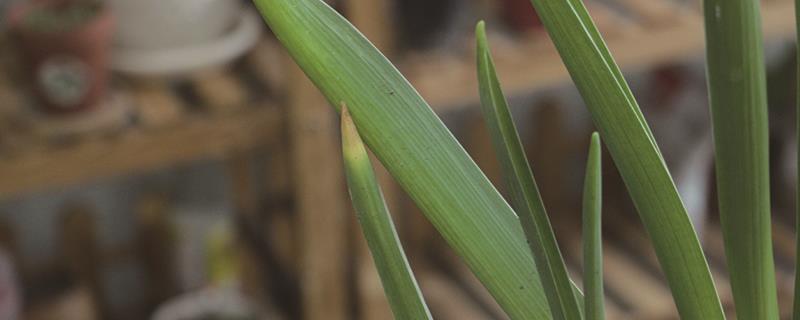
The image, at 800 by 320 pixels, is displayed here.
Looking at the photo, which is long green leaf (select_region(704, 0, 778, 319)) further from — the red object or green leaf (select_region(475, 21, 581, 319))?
the red object

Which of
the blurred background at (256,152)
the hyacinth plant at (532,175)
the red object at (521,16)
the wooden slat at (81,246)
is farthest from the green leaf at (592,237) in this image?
the wooden slat at (81,246)

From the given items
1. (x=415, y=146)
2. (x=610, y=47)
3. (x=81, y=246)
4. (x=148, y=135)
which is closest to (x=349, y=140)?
(x=415, y=146)

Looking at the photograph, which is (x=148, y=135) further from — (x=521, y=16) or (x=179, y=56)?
(x=521, y=16)

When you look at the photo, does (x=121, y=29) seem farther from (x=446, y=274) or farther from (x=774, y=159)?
(x=774, y=159)

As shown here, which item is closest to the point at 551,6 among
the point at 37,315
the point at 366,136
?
the point at 366,136

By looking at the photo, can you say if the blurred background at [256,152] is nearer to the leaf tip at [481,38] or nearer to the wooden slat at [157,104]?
the wooden slat at [157,104]

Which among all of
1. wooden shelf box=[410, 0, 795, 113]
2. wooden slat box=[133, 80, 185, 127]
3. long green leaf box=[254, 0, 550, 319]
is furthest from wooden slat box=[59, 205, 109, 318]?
long green leaf box=[254, 0, 550, 319]
